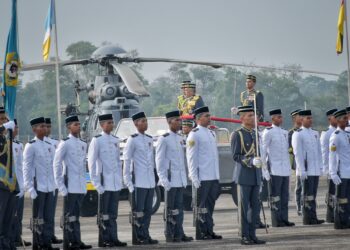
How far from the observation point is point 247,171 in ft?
52.9

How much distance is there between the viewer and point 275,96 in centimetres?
9600

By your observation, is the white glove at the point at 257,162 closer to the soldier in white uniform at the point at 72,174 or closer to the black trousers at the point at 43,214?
the soldier in white uniform at the point at 72,174

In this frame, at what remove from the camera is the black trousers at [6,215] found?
14.7m

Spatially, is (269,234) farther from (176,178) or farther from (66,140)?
(66,140)

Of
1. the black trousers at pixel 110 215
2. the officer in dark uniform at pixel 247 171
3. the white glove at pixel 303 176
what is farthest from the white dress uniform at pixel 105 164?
the white glove at pixel 303 176

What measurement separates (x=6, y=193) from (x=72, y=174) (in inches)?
72.5

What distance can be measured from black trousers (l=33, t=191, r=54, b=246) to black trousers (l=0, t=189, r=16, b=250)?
1176 millimetres

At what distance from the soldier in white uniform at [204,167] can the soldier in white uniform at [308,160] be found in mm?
2425

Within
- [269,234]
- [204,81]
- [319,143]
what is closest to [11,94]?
[269,234]

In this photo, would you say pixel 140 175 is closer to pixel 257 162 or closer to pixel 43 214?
pixel 43 214

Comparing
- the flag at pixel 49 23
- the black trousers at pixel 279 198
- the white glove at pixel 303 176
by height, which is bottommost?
→ the black trousers at pixel 279 198

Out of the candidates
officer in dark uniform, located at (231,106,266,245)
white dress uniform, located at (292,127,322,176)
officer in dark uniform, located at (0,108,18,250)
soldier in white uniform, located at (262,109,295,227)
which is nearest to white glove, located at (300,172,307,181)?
white dress uniform, located at (292,127,322,176)

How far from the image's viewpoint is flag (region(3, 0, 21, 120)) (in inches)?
558

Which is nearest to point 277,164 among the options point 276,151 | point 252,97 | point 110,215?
point 276,151
